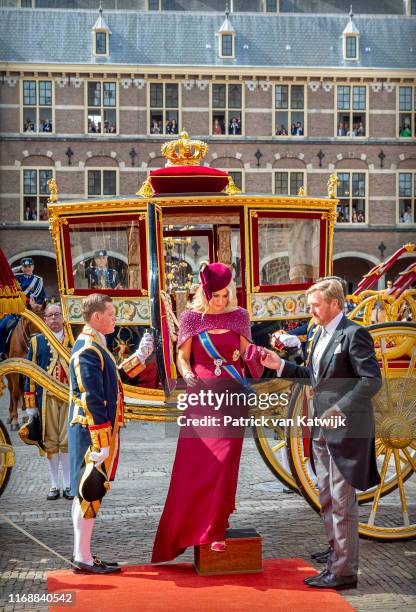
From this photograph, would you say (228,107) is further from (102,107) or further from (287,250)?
(287,250)

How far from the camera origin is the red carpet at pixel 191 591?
3.79 meters

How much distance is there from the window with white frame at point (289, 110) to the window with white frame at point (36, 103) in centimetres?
756

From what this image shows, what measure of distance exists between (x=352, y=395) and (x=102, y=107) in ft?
78.1

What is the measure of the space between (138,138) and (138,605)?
23.8m

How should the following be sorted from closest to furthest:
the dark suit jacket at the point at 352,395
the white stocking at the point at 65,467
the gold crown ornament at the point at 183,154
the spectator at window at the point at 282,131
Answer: the dark suit jacket at the point at 352,395
the white stocking at the point at 65,467
the gold crown ornament at the point at 183,154
the spectator at window at the point at 282,131

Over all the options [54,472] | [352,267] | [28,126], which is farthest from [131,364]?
[352,267]

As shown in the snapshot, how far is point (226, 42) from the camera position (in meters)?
27.2

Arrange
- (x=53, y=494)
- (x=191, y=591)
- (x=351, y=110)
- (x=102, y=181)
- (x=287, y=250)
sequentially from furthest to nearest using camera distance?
(x=351, y=110)
(x=102, y=181)
(x=287, y=250)
(x=53, y=494)
(x=191, y=591)

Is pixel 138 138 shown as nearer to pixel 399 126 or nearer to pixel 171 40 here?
pixel 171 40


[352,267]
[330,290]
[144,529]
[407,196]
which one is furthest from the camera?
[352,267]

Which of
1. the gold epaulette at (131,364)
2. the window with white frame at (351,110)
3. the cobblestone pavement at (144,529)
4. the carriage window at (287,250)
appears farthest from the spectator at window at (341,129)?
the gold epaulette at (131,364)

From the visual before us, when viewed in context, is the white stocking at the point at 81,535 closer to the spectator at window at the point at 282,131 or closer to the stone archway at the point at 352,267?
the spectator at window at the point at 282,131

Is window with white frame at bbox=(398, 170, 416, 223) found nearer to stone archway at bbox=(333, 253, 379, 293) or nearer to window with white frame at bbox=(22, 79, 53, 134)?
stone archway at bbox=(333, 253, 379, 293)

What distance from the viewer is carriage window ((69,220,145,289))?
20.1 ft
